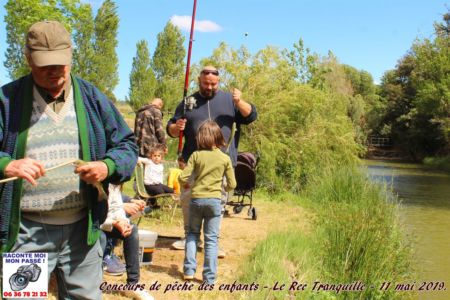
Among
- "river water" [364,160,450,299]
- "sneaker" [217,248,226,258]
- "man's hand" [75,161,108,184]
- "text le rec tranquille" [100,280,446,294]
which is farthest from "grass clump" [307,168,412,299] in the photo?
"man's hand" [75,161,108,184]

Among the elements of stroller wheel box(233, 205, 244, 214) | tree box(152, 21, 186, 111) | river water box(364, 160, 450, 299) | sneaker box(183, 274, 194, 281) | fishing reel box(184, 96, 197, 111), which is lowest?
river water box(364, 160, 450, 299)

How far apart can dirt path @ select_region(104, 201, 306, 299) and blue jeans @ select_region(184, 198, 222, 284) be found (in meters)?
0.16

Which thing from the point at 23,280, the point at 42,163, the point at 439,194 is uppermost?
the point at 42,163

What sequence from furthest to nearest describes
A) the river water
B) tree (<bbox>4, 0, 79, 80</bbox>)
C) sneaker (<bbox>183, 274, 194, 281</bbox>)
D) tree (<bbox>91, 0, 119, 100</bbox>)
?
tree (<bbox>91, 0, 119, 100</bbox>)
tree (<bbox>4, 0, 79, 80</bbox>)
the river water
sneaker (<bbox>183, 274, 194, 281</bbox>)

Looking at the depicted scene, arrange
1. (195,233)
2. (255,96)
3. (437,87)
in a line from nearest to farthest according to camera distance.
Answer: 1. (195,233)
2. (255,96)
3. (437,87)

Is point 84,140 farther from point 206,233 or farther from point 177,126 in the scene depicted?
point 177,126

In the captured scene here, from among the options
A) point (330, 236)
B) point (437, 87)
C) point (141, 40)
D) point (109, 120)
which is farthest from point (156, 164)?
point (141, 40)

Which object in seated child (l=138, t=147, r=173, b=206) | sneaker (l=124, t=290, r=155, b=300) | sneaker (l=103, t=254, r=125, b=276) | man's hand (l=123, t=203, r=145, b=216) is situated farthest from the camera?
seated child (l=138, t=147, r=173, b=206)

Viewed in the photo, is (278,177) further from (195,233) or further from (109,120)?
(109,120)

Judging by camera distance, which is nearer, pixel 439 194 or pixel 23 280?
pixel 23 280

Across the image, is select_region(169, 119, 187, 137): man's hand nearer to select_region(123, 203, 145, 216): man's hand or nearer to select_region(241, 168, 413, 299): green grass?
select_region(123, 203, 145, 216): man's hand

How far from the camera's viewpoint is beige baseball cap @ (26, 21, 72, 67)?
6.98 ft

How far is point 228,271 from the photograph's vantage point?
197 inches

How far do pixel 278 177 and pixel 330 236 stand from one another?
20.1 feet
